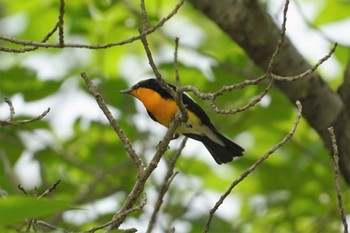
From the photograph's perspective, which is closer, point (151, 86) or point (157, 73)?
point (157, 73)

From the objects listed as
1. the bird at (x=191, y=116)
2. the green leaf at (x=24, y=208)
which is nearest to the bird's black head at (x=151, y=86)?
the bird at (x=191, y=116)

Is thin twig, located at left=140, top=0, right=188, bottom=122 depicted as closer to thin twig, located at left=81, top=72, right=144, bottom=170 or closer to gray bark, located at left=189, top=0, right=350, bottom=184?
thin twig, located at left=81, top=72, right=144, bottom=170

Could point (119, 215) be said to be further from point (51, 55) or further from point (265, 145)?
point (51, 55)

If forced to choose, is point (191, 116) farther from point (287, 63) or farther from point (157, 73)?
point (157, 73)

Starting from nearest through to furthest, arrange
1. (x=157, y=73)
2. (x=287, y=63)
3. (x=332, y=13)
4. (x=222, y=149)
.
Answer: (x=157, y=73), (x=287, y=63), (x=222, y=149), (x=332, y=13)

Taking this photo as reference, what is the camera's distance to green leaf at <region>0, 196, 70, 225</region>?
6.26ft

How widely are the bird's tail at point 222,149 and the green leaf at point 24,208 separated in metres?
3.92

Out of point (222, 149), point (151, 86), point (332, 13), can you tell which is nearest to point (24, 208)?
point (151, 86)

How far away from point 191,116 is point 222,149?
0.58 meters

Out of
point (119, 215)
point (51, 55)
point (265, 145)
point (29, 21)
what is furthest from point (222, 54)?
point (119, 215)

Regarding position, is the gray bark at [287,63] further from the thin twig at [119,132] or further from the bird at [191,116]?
the thin twig at [119,132]

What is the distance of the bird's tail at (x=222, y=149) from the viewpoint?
5.89m

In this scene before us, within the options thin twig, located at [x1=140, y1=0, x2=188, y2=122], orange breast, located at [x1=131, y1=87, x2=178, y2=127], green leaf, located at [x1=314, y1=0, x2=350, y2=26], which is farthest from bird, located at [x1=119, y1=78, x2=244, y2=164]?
thin twig, located at [x1=140, y1=0, x2=188, y2=122]

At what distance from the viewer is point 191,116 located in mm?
5438
